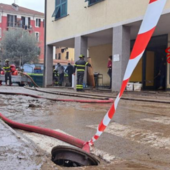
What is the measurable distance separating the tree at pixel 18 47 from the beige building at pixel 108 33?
21.6m

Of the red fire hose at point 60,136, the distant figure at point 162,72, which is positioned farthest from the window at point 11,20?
the red fire hose at point 60,136

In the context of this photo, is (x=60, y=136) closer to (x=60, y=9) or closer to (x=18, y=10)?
(x=60, y=9)

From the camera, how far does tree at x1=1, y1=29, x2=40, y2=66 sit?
39.7m

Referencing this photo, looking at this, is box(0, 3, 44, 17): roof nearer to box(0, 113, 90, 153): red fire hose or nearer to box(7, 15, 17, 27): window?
box(7, 15, 17, 27): window

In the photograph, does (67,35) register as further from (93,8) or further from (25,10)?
(25,10)

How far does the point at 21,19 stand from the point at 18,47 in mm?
15032

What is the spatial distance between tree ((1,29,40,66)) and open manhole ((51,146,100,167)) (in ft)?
127

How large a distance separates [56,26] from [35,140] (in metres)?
15.3

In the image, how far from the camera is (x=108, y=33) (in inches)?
565

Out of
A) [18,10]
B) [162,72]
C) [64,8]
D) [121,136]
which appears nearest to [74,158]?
[121,136]

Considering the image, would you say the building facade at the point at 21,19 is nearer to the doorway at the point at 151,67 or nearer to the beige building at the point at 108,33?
the beige building at the point at 108,33

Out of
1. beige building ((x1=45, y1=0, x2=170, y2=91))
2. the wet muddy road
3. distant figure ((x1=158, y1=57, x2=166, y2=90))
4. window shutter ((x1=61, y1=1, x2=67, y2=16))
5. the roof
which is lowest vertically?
the wet muddy road

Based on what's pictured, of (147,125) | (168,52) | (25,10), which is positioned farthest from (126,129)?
(25,10)

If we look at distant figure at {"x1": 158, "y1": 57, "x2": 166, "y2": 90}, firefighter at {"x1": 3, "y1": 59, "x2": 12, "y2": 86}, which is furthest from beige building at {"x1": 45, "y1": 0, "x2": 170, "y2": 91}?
firefighter at {"x1": 3, "y1": 59, "x2": 12, "y2": 86}
